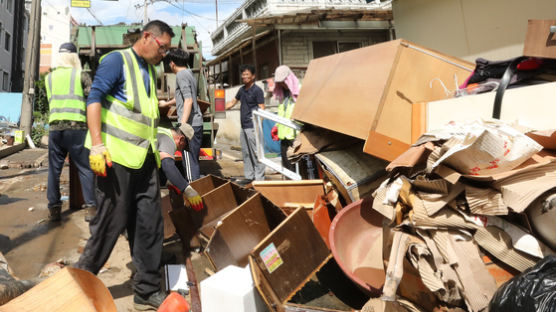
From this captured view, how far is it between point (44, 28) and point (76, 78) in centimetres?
5076

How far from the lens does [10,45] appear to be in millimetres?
21438

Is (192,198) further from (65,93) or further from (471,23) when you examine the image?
(471,23)

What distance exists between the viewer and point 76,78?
3365 mm

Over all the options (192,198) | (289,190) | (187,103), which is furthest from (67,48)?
(289,190)

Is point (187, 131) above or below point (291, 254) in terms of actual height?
above

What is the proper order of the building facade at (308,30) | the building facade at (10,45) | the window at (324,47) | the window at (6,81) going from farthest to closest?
the window at (6,81) → the building facade at (10,45) → the window at (324,47) → the building facade at (308,30)

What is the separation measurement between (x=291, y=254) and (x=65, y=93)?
279 cm

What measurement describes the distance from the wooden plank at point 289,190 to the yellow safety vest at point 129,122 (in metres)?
1.08

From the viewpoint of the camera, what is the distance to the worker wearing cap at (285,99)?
4172 mm

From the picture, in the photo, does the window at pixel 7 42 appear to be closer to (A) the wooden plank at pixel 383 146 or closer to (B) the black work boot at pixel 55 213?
(B) the black work boot at pixel 55 213

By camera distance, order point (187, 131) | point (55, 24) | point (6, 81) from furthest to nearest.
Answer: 1. point (55, 24)
2. point (6, 81)
3. point (187, 131)

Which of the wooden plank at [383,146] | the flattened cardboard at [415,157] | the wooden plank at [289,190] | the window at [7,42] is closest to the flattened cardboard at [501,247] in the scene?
the flattened cardboard at [415,157]

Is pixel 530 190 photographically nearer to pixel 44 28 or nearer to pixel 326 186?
pixel 326 186

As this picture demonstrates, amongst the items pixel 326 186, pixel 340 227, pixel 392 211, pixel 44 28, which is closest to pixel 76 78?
pixel 326 186
